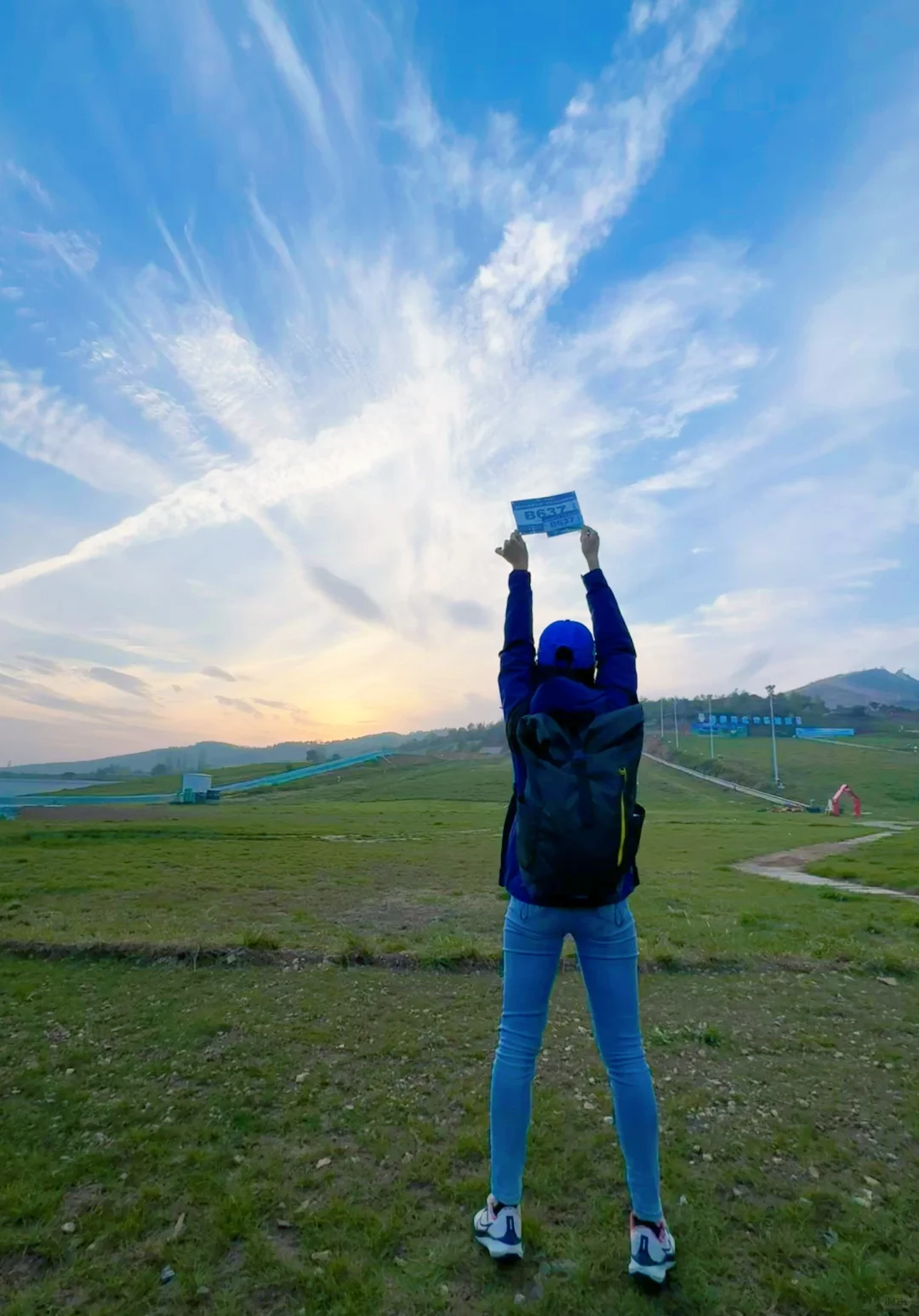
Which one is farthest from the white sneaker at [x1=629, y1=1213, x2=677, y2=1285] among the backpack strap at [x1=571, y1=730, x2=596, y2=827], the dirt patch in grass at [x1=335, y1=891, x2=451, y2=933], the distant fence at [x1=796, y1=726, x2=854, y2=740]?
the distant fence at [x1=796, y1=726, x2=854, y2=740]

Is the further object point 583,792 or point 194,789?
point 194,789

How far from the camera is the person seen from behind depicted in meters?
3.40

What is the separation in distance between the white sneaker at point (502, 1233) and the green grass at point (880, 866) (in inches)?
689

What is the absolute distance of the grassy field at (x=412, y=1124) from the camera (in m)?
3.52

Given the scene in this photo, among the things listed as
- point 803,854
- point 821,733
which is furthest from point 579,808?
point 821,733

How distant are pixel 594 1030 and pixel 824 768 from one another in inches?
3732

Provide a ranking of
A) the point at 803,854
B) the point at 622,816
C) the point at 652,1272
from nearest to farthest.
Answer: the point at 652,1272, the point at 622,816, the point at 803,854

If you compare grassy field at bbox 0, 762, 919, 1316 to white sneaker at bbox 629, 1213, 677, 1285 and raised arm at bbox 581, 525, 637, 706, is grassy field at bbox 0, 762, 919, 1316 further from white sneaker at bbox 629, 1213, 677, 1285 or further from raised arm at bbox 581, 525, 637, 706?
raised arm at bbox 581, 525, 637, 706

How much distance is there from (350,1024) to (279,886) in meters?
11.5

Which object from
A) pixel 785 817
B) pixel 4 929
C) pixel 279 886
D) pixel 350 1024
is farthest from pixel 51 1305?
pixel 785 817

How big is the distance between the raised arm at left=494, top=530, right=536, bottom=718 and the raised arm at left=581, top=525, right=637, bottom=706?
1.21ft

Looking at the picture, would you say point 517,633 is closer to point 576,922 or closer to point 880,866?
point 576,922

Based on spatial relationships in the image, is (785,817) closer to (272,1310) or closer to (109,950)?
(109,950)

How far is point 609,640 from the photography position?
401cm
